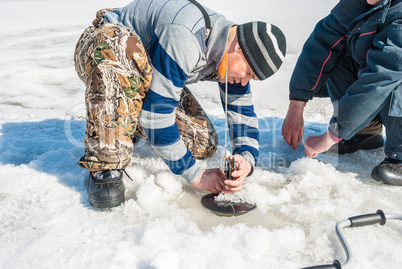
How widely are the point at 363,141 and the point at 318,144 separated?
0.43 m

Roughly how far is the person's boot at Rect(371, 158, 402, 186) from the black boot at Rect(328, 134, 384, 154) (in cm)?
34

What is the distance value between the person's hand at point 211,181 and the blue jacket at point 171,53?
0.10ft

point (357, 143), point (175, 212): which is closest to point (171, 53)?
point (175, 212)

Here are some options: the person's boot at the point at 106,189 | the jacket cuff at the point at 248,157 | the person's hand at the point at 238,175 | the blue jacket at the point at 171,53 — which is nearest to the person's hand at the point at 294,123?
the jacket cuff at the point at 248,157

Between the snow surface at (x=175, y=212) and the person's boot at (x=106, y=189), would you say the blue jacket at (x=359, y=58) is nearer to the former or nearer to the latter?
the snow surface at (x=175, y=212)

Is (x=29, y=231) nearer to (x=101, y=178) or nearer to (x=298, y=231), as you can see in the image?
(x=101, y=178)

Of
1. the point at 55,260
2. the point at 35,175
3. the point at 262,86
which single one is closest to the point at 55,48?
the point at 262,86

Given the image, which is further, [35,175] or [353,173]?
[353,173]

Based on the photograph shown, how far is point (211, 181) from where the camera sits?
161 cm

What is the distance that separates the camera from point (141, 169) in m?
1.82

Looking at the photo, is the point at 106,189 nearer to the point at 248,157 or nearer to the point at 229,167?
the point at 229,167

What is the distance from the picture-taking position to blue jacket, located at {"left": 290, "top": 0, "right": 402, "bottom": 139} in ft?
5.14

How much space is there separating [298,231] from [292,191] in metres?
0.33

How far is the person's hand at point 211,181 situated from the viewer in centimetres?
161
